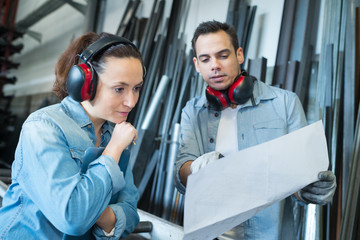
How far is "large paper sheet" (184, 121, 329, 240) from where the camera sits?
71 cm

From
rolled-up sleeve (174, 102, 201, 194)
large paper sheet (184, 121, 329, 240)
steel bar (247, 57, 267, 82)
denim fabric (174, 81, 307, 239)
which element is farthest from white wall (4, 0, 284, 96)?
large paper sheet (184, 121, 329, 240)

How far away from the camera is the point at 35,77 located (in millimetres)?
5328

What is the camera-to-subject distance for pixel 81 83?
0.94m

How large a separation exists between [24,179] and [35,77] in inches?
199

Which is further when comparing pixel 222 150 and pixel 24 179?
pixel 222 150

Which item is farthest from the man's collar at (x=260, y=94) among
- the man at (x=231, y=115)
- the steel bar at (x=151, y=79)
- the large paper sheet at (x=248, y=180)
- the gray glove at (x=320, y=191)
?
the steel bar at (x=151, y=79)

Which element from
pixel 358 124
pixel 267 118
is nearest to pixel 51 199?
pixel 267 118

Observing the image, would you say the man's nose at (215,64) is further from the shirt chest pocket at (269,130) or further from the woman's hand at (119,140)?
the woman's hand at (119,140)

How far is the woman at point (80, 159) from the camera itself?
793mm

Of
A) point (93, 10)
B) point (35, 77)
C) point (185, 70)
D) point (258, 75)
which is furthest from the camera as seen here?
point (35, 77)

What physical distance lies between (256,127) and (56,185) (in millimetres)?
1034

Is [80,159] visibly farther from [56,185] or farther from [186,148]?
[186,148]

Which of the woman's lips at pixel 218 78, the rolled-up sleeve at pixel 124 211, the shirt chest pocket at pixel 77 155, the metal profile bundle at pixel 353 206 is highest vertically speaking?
the woman's lips at pixel 218 78

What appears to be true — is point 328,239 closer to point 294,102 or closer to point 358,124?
point 358,124
